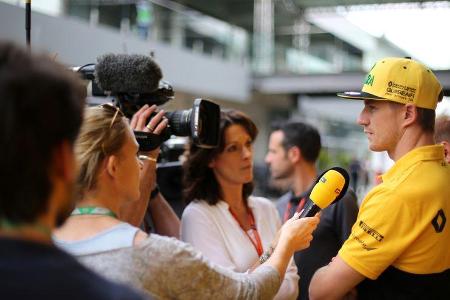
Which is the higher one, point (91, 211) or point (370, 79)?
point (370, 79)

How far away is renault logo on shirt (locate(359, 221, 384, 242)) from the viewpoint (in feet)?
5.54

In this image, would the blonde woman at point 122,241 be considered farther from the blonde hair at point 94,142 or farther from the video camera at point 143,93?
the video camera at point 143,93

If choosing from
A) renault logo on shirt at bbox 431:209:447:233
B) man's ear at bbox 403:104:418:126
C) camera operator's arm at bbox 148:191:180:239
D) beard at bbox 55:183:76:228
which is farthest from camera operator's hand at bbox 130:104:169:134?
beard at bbox 55:183:76:228

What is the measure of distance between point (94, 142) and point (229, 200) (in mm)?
1205

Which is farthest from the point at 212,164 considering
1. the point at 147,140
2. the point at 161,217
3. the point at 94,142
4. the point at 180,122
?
the point at 94,142

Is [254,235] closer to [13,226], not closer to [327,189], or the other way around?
[327,189]

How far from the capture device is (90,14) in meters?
8.94

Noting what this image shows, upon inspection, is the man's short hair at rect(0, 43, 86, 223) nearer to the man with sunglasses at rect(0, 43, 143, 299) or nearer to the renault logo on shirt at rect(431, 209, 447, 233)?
the man with sunglasses at rect(0, 43, 143, 299)

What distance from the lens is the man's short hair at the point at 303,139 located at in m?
3.34

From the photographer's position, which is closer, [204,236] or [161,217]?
[204,236]

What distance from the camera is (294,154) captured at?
3316mm

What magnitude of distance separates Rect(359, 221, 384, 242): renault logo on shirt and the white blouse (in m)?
0.46

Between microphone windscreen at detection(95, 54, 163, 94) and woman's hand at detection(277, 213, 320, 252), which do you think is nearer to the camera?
woman's hand at detection(277, 213, 320, 252)

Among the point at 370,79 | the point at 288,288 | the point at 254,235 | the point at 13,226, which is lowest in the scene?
the point at 288,288
